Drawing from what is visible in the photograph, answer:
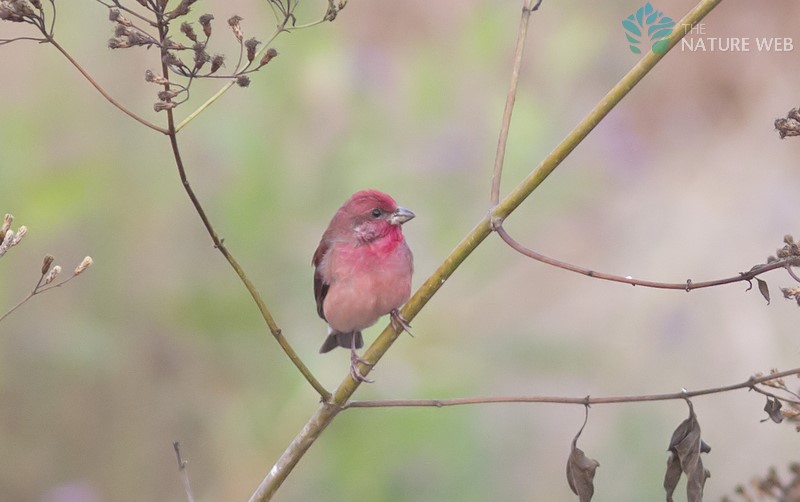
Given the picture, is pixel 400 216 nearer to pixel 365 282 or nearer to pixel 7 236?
pixel 365 282

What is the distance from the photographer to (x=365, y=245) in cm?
340

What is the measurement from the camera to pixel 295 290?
12.3 ft

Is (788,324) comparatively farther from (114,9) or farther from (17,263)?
(114,9)

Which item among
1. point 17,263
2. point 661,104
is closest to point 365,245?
point 17,263

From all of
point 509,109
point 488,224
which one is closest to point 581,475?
point 488,224

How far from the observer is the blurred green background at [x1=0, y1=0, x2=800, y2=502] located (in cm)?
360

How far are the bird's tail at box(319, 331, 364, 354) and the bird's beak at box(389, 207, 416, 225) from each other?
0.46 metres

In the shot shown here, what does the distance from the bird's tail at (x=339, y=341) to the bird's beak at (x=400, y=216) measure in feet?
1.50

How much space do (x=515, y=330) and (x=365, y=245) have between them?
3.38ft

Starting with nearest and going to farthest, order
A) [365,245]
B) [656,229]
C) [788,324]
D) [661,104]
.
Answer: [365,245], [788,324], [656,229], [661,104]

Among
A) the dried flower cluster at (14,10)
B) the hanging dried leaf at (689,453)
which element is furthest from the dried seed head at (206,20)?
the hanging dried leaf at (689,453)

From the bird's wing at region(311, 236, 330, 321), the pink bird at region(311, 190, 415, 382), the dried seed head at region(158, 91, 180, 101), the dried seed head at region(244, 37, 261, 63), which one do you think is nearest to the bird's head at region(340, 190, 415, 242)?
the pink bird at region(311, 190, 415, 382)

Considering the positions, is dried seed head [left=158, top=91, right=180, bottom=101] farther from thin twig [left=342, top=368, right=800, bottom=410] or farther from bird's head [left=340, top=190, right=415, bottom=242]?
bird's head [left=340, top=190, right=415, bottom=242]

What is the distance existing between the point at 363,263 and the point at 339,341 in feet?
1.28
